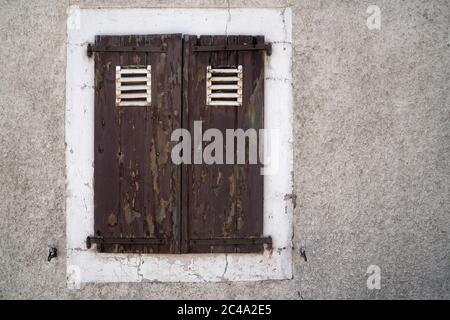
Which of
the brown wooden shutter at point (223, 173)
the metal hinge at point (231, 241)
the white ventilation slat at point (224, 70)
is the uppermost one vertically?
the white ventilation slat at point (224, 70)

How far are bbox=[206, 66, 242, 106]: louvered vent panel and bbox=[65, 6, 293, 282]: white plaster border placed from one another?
0.84 feet

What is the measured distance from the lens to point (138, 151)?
95.4 inches

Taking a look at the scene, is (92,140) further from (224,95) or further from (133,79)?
(224,95)

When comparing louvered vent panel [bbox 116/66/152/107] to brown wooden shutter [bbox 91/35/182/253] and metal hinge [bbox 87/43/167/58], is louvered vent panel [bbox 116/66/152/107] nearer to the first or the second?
brown wooden shutter [bbox 91/35/182/253]

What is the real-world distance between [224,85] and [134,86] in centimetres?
77

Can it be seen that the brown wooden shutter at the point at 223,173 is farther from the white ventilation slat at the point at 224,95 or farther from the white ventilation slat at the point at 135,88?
the white ventilation slat at the point at 135,88

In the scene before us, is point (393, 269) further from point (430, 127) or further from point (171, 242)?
point (171, 242)

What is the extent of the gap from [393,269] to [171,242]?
195 cm

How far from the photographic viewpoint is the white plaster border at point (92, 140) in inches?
97.2

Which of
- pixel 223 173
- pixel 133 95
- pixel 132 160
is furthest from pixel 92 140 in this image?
pixel 223 173

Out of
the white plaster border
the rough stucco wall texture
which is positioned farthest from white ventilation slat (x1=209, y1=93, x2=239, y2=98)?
the rough stucco wall texture

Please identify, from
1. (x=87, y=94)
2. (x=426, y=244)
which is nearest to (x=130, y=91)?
(x=87, y=94)

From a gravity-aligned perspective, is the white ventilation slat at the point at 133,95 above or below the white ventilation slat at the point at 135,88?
below

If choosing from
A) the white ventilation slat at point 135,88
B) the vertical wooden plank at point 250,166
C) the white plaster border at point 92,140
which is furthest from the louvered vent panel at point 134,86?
the vertical wooden plank at point 250,166
